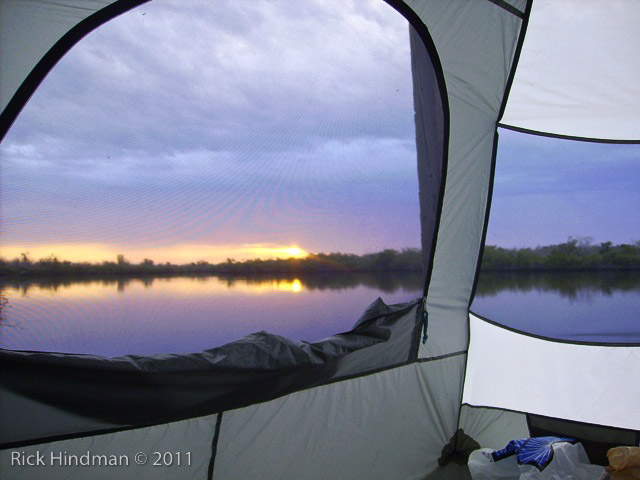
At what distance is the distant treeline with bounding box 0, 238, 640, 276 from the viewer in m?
1.39

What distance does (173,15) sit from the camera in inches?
59.0

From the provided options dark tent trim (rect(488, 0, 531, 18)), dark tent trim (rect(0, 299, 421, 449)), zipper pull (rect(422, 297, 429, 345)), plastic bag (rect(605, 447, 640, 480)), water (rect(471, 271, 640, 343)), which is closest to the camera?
dark tent trim (rect(0, 299, 421, 449))

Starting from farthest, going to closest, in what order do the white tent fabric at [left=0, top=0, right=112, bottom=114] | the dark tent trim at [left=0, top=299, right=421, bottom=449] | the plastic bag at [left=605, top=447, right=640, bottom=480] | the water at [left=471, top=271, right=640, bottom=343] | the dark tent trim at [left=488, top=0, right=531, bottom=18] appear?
the water at [left=471, top=271, right=640, bottom=343]
the dark tent trim at [left=488, top=0, right=531, bottom=18]
the plastic bag at [left=605, top=447, right=640, bottom=480]
the dark tent trim at [left=0, top=299, right=421, bottom=449]
the white tent fabric at [left=0, top=0, right=112, bottom=114]

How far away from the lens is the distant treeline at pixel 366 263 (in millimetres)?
1395

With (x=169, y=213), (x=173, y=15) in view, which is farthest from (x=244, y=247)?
(x=173, y=15)

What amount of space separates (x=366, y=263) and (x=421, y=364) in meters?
0.62

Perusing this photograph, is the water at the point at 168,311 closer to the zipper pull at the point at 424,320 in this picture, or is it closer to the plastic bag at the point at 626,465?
the zipper pull at the point at 424,320

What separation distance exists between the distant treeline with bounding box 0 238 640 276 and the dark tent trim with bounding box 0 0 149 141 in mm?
392

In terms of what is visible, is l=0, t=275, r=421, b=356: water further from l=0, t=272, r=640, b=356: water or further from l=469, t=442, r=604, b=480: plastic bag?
l=469, t=442, r=604, b=480: plastic bag

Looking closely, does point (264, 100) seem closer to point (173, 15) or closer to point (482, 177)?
point (173, 15)

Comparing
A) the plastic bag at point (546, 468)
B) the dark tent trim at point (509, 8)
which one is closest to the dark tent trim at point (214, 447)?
the plastic bag at point (546, 468)

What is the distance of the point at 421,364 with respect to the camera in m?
2.24

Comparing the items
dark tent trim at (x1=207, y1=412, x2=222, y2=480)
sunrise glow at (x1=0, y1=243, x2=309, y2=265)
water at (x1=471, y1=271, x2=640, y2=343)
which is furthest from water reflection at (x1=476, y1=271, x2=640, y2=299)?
dark tent trim at (x1=207, y1=412, x2=222, y2=480)

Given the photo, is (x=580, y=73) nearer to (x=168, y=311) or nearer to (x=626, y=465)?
(x=626, y=465)
